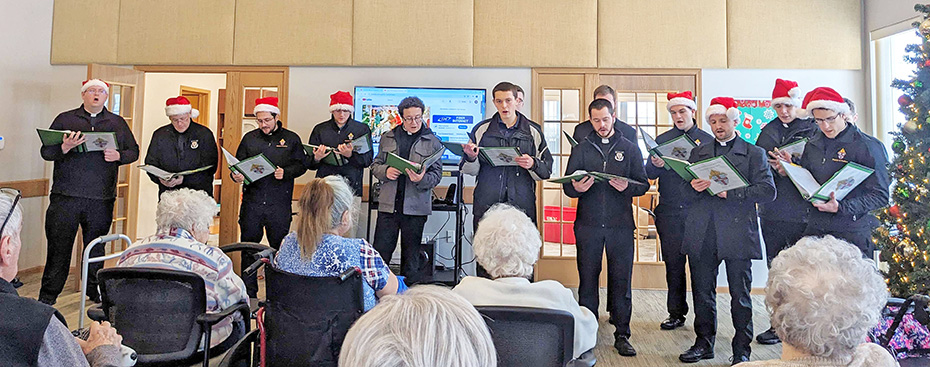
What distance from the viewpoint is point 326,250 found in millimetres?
1762

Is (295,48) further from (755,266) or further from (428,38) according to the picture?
Result: (755,266)

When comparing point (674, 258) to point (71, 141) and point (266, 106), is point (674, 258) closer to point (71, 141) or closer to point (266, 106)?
point (266, 106)

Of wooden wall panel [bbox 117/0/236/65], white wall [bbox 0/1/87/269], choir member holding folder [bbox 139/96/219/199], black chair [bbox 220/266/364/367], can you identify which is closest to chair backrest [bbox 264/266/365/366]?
black chair [bbox 220/266/364/367]

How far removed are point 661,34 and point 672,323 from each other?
259cm

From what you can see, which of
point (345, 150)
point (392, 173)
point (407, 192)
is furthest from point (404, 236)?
point (345, 150)

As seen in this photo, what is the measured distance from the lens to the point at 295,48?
191 inches

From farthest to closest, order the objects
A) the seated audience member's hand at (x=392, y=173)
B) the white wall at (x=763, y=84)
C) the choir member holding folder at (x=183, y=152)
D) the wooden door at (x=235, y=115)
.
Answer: the wooden door at (x=235, y=115)
the white wall at (x=763, y=84)
the choir member holding folder at (x=183, y=152)
the seated audience member's hand at (x=392, y=173)

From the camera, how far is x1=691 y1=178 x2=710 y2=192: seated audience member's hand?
2.80 m

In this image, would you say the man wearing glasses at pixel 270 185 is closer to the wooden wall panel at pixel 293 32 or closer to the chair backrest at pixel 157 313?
the wooden wall panel at pixel 293 32

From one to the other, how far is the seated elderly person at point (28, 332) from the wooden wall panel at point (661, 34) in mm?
4341

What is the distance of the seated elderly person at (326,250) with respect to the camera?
1.76m

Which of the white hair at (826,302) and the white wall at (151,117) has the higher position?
the white wall at (151,117)

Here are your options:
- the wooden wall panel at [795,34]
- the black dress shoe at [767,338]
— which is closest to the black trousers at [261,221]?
the black dress shoe at [767,338]

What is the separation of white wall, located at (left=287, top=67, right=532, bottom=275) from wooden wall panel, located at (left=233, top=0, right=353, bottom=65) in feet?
0.45
